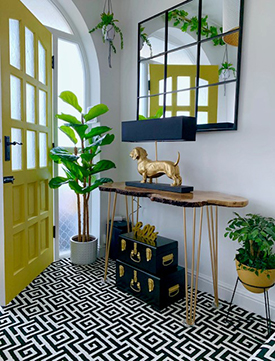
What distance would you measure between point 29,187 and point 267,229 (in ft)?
5.97

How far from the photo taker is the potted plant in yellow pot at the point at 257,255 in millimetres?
1638

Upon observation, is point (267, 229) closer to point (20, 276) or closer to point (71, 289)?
point (71, 289)

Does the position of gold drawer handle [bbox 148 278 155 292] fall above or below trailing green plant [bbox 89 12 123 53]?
below

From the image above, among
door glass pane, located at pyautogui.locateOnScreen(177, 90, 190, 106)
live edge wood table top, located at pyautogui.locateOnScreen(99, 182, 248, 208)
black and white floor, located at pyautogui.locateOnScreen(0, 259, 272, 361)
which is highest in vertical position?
door glass pane, located at pyautogui.locateOnScreen(177, 90, 190, 106)

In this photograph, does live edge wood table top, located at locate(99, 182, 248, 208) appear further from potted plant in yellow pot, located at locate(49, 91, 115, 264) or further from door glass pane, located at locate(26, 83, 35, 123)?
door glass pane, located at locate(26, 83, 35, 123)

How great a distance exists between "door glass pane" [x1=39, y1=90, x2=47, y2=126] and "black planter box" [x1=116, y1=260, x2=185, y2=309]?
1444 mm

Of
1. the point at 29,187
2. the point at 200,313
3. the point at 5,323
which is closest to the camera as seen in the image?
the point at 5,323

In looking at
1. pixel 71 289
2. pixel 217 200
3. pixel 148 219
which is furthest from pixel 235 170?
pixel 71 289

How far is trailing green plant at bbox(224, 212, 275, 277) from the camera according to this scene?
1632 mm

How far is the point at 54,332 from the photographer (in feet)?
5.69

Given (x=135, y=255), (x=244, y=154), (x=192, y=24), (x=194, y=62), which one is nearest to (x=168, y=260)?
(x=135, y=255)

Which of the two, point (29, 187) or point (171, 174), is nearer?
point (171, 174)

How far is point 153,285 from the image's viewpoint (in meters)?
2.01

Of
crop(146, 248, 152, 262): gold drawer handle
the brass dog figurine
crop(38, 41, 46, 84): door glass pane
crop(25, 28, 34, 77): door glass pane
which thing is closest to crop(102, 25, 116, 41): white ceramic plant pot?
crop(38, 41, 46, 84): door glass pane
